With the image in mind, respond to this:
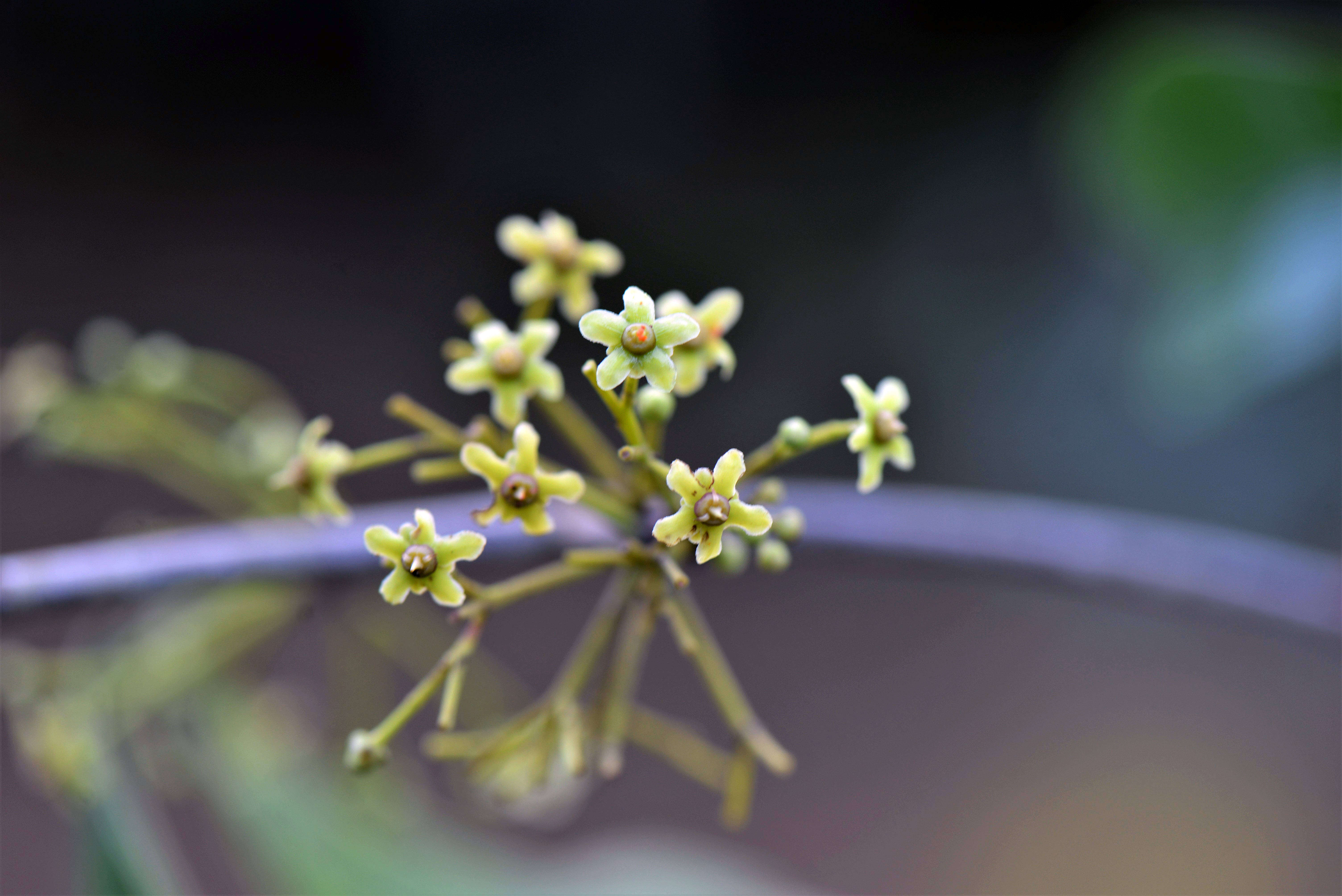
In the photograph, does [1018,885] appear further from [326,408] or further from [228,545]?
[228,545]

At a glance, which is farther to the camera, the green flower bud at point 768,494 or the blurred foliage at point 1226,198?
the blurred foliage at point 1226,198

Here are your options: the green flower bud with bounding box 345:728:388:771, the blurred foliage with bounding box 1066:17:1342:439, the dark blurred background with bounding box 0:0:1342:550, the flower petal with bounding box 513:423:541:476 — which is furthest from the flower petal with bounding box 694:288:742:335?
the dark blurred background with bounding box 0:0:1342:550

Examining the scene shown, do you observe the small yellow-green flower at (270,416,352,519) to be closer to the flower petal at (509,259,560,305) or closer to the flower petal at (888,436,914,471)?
the flower petal at (509,259,560,305)

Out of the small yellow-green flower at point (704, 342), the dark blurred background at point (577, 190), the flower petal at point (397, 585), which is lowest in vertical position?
the flower petal at point (397, 585)

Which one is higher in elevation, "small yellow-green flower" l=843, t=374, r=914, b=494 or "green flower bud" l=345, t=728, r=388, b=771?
"small yellow-green flower" l=843, t=374, r=914, b=494

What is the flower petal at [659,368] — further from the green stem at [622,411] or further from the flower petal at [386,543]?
the flower petal at [386,543]

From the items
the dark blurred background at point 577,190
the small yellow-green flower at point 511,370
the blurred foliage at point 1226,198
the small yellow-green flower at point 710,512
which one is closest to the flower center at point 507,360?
the small yellow-green flower at point 511,370
